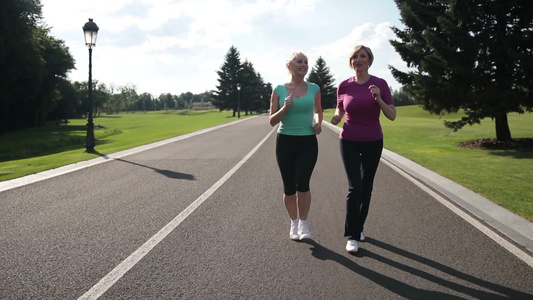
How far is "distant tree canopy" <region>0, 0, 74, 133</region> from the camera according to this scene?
29.3 metres

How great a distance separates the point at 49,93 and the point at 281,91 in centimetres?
4757

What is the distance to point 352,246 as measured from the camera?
413 cm

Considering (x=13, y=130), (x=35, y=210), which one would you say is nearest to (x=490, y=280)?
(x=35, y=210)

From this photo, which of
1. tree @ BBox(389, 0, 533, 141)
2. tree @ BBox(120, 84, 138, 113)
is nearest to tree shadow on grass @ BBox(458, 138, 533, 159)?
tree @ BBox(389, 0, 533, 141)

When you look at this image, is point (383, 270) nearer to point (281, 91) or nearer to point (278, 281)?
point (278, 281)

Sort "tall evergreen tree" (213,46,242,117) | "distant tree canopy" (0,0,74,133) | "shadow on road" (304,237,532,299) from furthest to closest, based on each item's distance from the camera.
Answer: "tall evergreen tree" (213,46,242,117)
"distant tree canopy" (0,0,74,133)
"shadow on road" (304,237,532,299)

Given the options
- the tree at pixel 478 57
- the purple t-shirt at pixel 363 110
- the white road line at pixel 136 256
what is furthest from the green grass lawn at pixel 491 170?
the white road line at pixel 136 256

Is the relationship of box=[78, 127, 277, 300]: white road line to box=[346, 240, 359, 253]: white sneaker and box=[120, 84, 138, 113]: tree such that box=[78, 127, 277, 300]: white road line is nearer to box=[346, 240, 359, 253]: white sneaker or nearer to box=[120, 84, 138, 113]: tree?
box=[346, 240, 359, 253]: white sneaker

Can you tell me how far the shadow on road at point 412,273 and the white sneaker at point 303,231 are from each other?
0.20m

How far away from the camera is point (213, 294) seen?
3.13m

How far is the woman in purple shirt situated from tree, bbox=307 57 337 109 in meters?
92.8

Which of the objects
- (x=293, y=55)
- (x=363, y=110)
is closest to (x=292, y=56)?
(x=293, y=55)

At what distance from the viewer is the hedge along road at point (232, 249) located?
3256 millimetres

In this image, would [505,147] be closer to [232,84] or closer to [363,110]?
[363,110]
